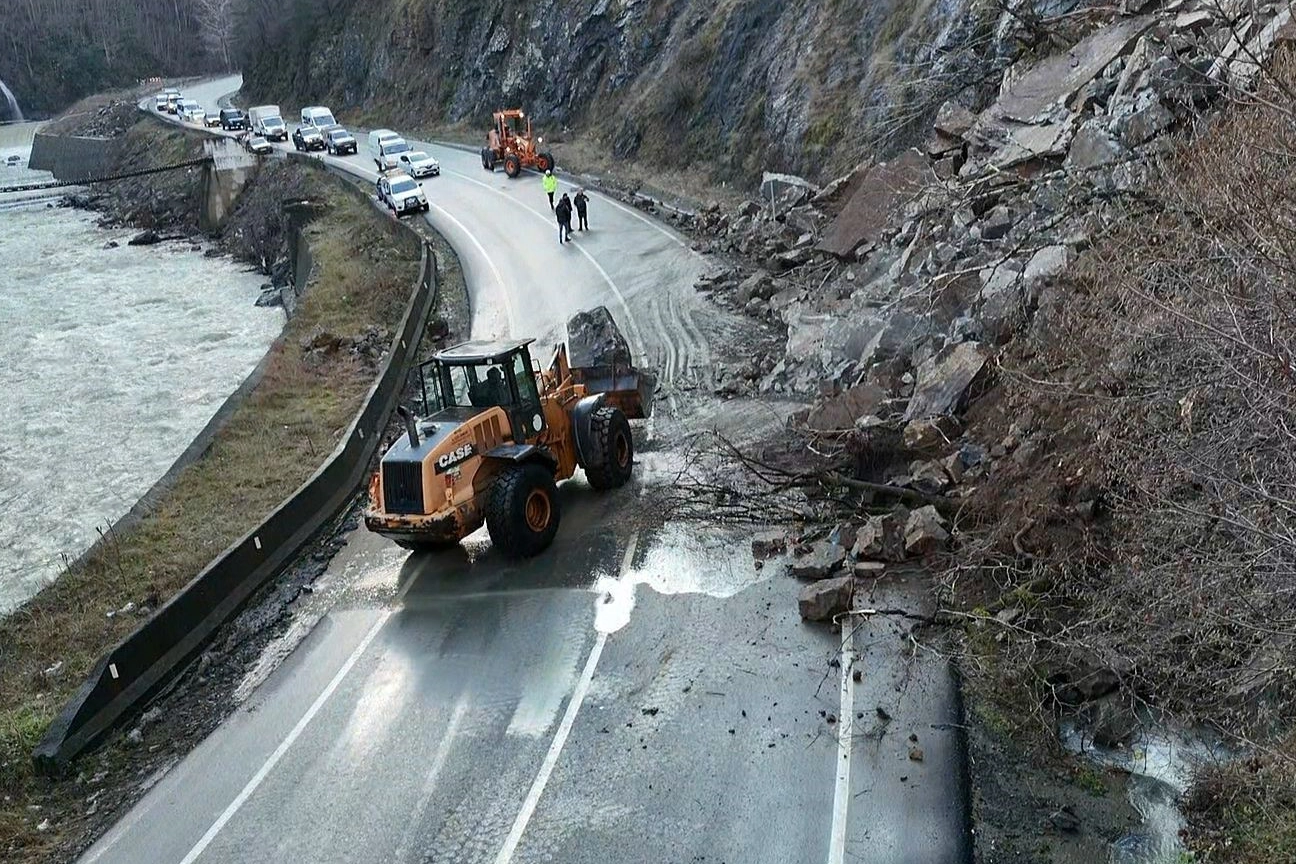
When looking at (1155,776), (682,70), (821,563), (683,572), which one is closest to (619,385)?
(683,572)

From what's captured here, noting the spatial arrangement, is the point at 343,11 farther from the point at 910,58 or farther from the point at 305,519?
the point at 305,519

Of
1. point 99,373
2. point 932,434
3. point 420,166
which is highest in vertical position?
point 420,166

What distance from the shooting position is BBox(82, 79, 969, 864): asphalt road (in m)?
8.68

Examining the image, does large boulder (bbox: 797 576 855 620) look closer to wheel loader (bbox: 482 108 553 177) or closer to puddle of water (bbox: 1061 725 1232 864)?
puddle of water (bbox: 1061 725 1232 864)

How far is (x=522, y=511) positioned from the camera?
13125 mm

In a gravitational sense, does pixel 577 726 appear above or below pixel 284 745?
above

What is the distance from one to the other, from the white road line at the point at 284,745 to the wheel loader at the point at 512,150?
31402 mm

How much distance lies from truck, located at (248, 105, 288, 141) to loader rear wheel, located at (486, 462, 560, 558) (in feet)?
176

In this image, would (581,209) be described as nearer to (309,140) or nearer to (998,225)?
(998,225)

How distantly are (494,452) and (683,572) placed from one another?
275 cm

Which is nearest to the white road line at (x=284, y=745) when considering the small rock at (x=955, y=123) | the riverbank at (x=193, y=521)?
the riverbank at (x=193, y=521)

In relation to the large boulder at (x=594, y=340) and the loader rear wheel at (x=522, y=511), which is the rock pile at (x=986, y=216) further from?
the loader rear wheel at (x=522, y=511)

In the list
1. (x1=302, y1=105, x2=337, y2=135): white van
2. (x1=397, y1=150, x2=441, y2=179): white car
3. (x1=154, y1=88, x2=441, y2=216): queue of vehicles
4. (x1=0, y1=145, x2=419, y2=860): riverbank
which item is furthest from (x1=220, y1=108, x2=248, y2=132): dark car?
(x1=0, y1=145, x2=419, y2=860): riverbank

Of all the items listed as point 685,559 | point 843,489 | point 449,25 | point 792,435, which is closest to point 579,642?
point 685,559
